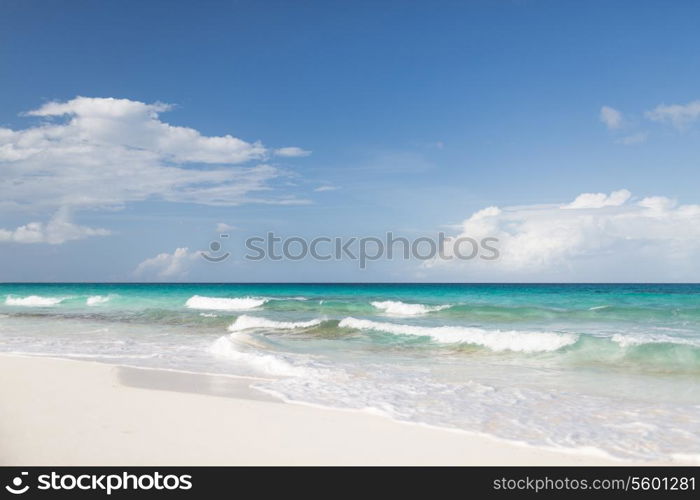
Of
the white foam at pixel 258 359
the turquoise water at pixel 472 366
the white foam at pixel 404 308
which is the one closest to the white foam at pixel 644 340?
the turquoise water at pixel 472 366

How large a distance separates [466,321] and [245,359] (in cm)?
1289

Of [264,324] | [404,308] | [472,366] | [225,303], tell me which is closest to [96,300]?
→ [225,303]

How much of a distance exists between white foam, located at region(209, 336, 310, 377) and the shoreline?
75.4 inches

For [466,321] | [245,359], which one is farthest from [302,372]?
[466,321]

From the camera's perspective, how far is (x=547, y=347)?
13.3 m

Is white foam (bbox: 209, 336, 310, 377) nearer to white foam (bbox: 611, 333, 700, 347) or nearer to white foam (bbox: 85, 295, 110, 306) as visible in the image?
white foam (bbox: 611, 333, 700, 347)

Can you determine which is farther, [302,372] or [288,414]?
[302,372]

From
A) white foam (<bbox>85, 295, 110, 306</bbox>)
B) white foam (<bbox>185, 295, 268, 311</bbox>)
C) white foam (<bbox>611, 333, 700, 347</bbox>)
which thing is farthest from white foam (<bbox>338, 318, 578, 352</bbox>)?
white foam (<bbox>85, 295, 110, 306</bbox>)

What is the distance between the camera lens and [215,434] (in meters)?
4.96

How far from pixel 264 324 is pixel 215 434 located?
15906 mm

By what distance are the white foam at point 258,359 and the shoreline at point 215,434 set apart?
75.4 inches

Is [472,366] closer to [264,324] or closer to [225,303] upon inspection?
[264,324]
